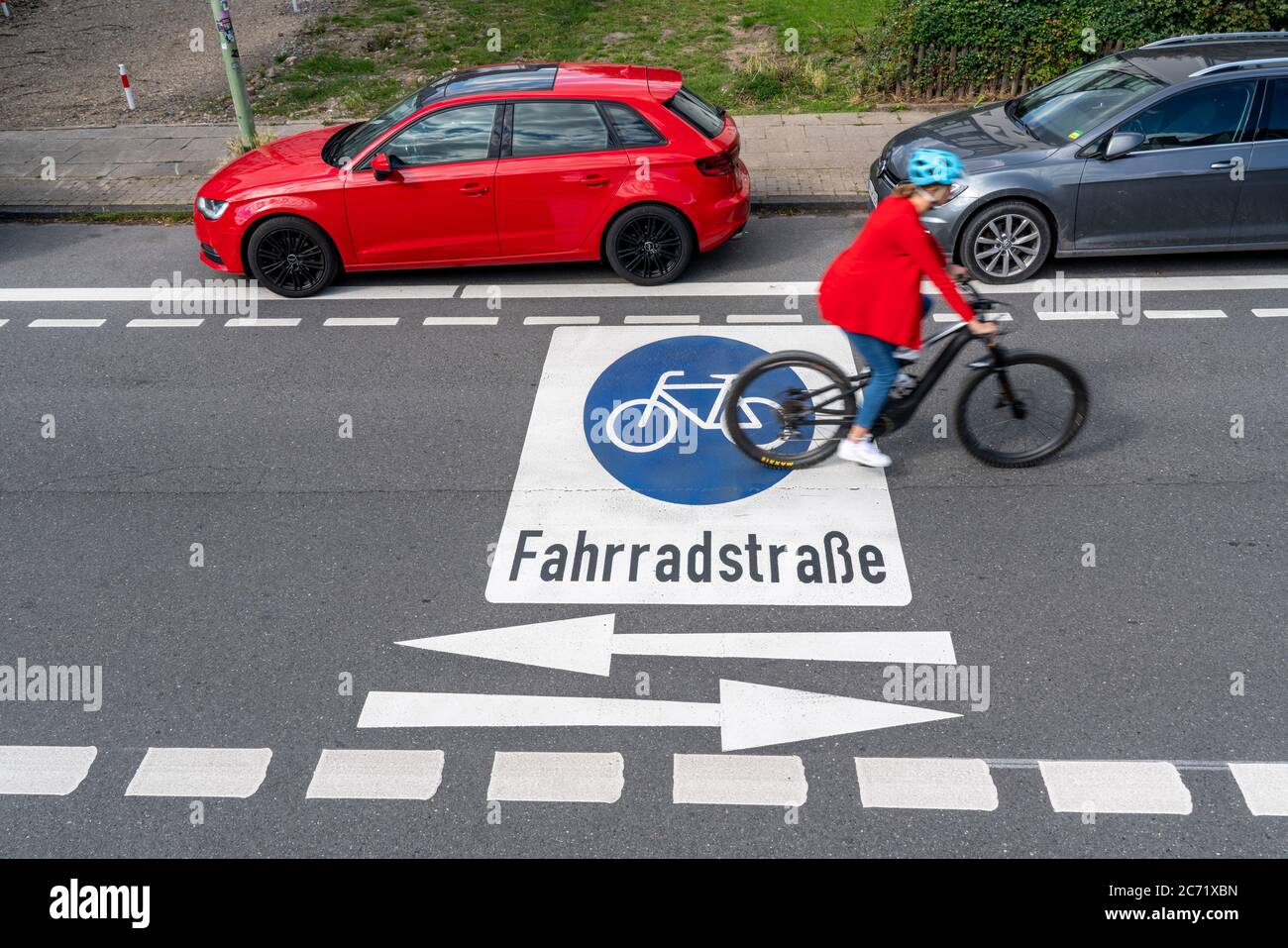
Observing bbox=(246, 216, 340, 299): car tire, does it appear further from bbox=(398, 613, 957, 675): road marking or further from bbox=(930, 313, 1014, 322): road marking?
bbox=(930, 313, 1014, 322): road marking

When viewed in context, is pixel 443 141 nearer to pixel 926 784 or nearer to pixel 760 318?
pixel 760 318

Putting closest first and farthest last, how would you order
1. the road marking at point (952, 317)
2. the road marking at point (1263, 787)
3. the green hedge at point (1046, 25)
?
the road marking at point (1263, 787) → the road marking at point (952, 317) → the green hedge at point (1046, 25)

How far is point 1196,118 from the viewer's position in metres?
8.80

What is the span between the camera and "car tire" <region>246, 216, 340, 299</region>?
8969 mm

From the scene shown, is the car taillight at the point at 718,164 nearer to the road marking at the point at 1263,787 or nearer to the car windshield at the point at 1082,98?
the car windshield at the point at 1082,98

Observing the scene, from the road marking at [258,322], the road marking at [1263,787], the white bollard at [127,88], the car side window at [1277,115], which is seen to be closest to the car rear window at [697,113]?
the road marking at [258,322]

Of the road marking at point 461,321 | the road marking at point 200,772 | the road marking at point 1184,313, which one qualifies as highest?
the road marking at point 1184,313

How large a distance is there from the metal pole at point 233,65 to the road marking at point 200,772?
367 inches

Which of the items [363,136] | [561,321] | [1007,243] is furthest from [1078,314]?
[363,136]

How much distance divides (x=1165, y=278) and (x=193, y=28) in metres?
15.9

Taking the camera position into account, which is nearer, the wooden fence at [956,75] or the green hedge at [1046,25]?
the green hedge at [1046,25]

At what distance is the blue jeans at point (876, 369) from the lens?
6.07 metres

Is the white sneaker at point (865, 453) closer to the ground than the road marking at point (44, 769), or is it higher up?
higher up
